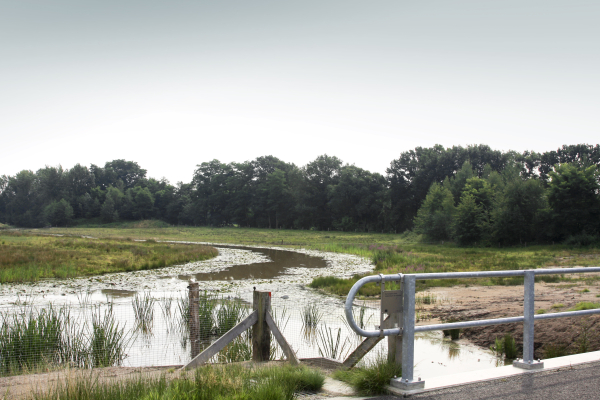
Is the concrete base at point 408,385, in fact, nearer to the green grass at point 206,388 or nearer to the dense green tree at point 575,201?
the green grass at point 206,388

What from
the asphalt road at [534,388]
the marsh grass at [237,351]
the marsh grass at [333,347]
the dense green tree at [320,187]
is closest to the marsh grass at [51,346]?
the marsh grass at [237,351]

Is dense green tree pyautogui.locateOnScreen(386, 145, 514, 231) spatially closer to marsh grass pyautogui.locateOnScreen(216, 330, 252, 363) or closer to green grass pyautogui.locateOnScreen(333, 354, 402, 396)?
marsh grass pyautogui.locateOnScreen(216, 330, 252, 363)

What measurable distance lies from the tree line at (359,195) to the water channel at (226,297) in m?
28.0

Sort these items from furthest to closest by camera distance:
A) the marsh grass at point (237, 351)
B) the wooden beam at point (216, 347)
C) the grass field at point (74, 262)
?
1. the grass field at point (74, 262)
2. the marsh grass at point (237, 351)
3. the wooden beam at point (216, 347)

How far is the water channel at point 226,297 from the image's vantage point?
381 inches

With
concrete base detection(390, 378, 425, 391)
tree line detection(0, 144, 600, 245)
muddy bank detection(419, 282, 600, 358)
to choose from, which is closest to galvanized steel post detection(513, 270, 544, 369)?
concrete base detection(390, 378, 425, 391)

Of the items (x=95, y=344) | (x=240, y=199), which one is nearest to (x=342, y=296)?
(x=95, y=344)

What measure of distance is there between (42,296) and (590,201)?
172 feet

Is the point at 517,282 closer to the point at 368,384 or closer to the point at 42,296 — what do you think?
the point at 368,384

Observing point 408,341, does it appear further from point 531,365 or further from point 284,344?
point 284,344

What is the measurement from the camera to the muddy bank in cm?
930

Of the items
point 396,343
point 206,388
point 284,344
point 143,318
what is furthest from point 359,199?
point 206,388

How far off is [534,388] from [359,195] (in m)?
95.0

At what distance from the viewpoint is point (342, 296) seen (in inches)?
714
